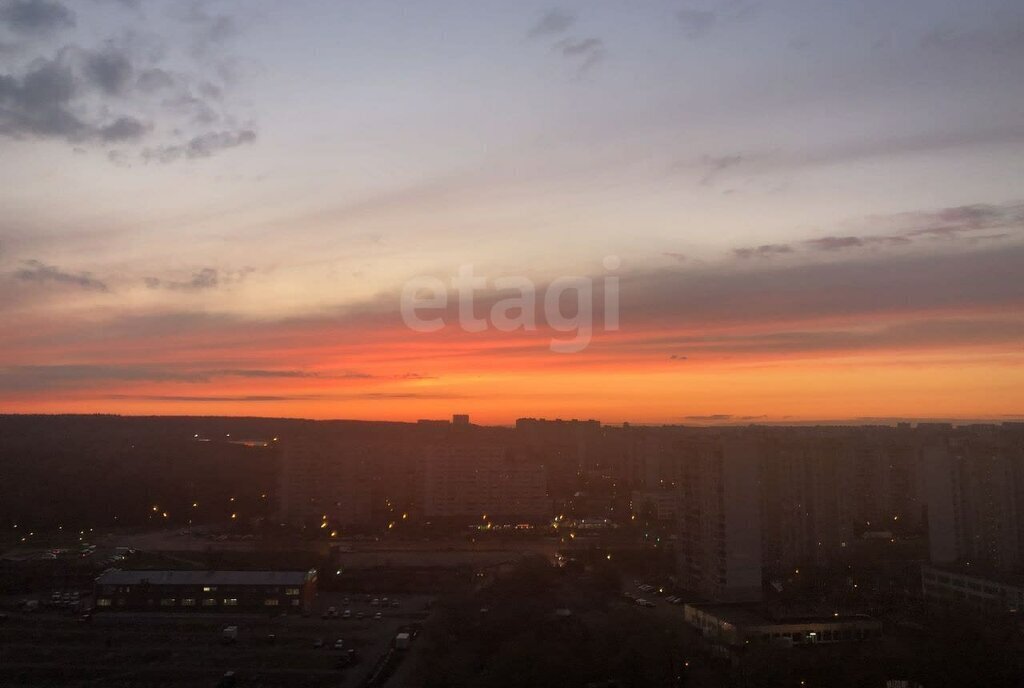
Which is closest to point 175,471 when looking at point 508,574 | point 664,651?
point 508,574

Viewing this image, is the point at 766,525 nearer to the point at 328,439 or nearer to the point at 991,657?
the point at 991,657

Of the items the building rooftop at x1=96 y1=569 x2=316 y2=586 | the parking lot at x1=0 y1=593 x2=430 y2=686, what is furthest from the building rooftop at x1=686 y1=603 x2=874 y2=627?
the building rooftop at x1=96 y1=569 x2=316 y2=586

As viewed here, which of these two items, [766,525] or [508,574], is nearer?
[508,574]

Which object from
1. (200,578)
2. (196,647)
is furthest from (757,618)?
(200,578)

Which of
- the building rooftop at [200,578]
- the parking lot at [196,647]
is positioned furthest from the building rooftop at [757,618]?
the building rooftop at [200,578]

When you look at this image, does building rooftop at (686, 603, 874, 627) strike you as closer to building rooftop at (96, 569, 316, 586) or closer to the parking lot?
the parking lot

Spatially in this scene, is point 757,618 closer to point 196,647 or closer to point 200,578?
point 196,647

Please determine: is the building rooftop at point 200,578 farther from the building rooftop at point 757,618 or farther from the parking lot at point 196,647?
the building rooftop at point 757,618
